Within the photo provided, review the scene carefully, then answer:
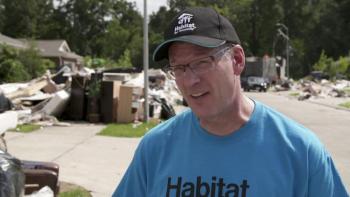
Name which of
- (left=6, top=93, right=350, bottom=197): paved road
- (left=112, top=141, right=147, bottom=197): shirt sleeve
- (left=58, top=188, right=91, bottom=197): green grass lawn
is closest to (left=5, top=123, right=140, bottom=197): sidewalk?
(left=6, top=93, right=350, bottom=197): paved road

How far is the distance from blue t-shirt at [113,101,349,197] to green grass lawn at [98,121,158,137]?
1399 cm

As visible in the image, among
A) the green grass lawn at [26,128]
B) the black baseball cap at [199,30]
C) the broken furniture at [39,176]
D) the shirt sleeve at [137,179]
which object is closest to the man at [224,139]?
the black baseball cap at [199,30]

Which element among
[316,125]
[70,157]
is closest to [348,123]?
[316,125]

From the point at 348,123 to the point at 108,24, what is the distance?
89038 mm

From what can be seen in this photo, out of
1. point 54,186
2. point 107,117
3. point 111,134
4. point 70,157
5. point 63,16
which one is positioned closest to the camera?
point 54,186

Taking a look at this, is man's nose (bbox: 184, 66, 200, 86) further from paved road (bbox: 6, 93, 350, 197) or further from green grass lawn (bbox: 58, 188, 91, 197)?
paved road (bbox: 6, 93, 350, 197)

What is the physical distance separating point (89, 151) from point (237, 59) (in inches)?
442

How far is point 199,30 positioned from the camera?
7.20 ft

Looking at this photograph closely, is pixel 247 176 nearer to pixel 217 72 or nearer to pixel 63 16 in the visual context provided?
pixel 217 72

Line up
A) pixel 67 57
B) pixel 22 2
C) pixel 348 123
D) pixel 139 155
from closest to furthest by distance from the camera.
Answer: pixel 139 155, pixel 348 123, pixel 67 57, pixel 22 2

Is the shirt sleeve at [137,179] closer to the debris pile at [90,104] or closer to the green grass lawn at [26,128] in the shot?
the green grass lawn at [26,128]

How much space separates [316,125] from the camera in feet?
68.4

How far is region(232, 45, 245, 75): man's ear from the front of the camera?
2.33m

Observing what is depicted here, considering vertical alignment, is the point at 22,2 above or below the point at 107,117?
above
